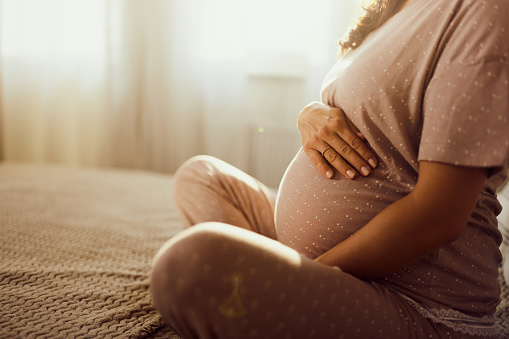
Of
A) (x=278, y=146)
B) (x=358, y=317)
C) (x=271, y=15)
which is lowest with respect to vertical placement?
(x=278, y=146)

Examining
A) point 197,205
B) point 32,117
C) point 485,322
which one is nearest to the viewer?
point 485,322

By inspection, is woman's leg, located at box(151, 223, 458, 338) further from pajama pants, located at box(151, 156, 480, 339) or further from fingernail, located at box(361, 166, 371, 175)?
fingernail, located at box(361, 166, 371, 175)

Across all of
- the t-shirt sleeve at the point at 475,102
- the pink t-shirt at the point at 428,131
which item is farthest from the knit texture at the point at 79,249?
the t-shirt sleeve at the point at 475,102

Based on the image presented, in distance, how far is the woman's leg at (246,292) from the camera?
50 centimetres

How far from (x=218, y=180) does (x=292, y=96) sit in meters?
1.34

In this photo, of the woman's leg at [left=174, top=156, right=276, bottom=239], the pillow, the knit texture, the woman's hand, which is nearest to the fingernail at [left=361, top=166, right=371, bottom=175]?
the woman's hand

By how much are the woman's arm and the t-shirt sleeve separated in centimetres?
3

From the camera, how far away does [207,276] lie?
0.50m

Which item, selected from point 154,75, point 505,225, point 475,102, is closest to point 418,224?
point 475,102

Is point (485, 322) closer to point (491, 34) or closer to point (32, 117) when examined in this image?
point (491, 34)

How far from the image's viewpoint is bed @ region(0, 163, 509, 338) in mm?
697

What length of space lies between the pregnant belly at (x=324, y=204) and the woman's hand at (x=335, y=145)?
2cm

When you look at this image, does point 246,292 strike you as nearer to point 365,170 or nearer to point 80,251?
point 365,170

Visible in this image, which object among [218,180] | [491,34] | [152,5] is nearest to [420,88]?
[491,34]
